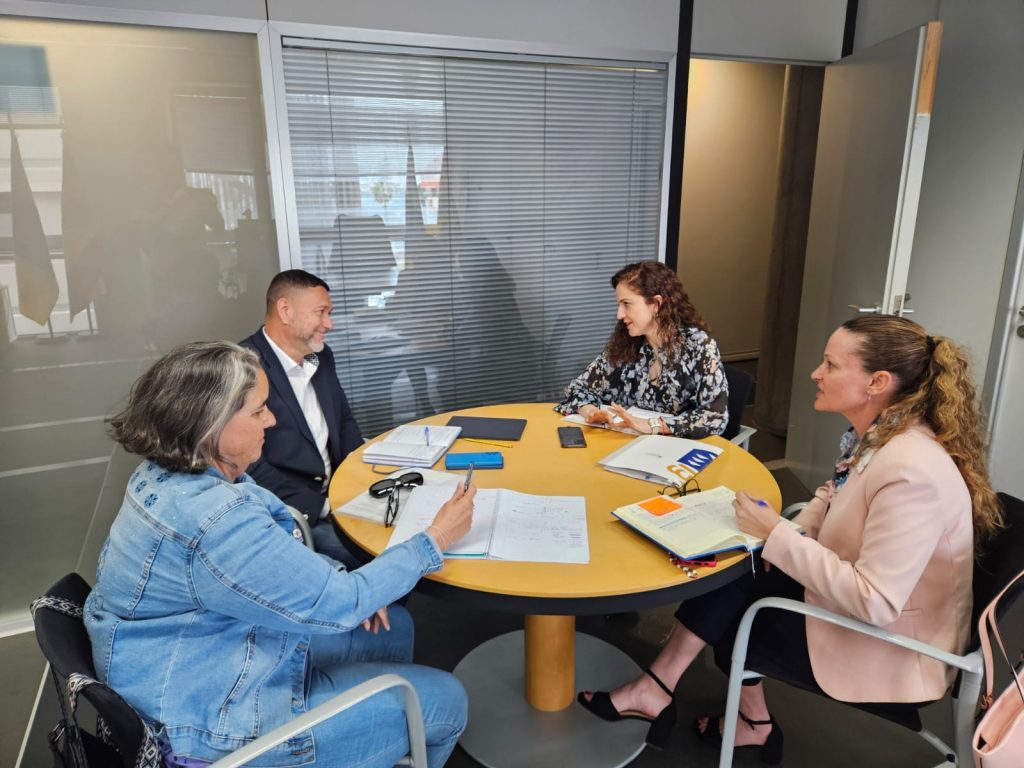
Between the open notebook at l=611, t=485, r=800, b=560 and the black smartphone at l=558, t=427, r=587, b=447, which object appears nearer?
the open notebook at l=611, t=485, r=800, b=560

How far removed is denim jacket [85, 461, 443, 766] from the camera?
3.99 feet

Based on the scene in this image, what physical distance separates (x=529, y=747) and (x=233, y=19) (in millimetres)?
2688

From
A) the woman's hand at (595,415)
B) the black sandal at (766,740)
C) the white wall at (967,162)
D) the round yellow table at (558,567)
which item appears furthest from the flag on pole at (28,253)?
the white wall at (967,162)

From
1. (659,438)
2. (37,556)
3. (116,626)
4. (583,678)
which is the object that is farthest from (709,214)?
(116,626)

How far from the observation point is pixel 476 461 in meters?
2.06

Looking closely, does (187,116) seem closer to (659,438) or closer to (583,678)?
(659,438)

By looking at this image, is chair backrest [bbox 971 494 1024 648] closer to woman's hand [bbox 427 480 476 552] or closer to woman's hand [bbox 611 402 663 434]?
woman's hand [bbox 611 402 663 434]

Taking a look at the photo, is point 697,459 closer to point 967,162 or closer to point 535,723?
point 535,723

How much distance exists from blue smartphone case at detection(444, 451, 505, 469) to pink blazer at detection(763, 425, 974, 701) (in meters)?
0.82

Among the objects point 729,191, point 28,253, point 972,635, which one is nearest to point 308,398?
point 28,253

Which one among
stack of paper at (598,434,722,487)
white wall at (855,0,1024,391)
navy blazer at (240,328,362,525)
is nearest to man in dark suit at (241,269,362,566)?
navy blazer at (240,328,362,525)

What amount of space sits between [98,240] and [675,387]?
2209mm

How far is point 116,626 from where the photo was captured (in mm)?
1246

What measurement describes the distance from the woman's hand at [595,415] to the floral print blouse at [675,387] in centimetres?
11
